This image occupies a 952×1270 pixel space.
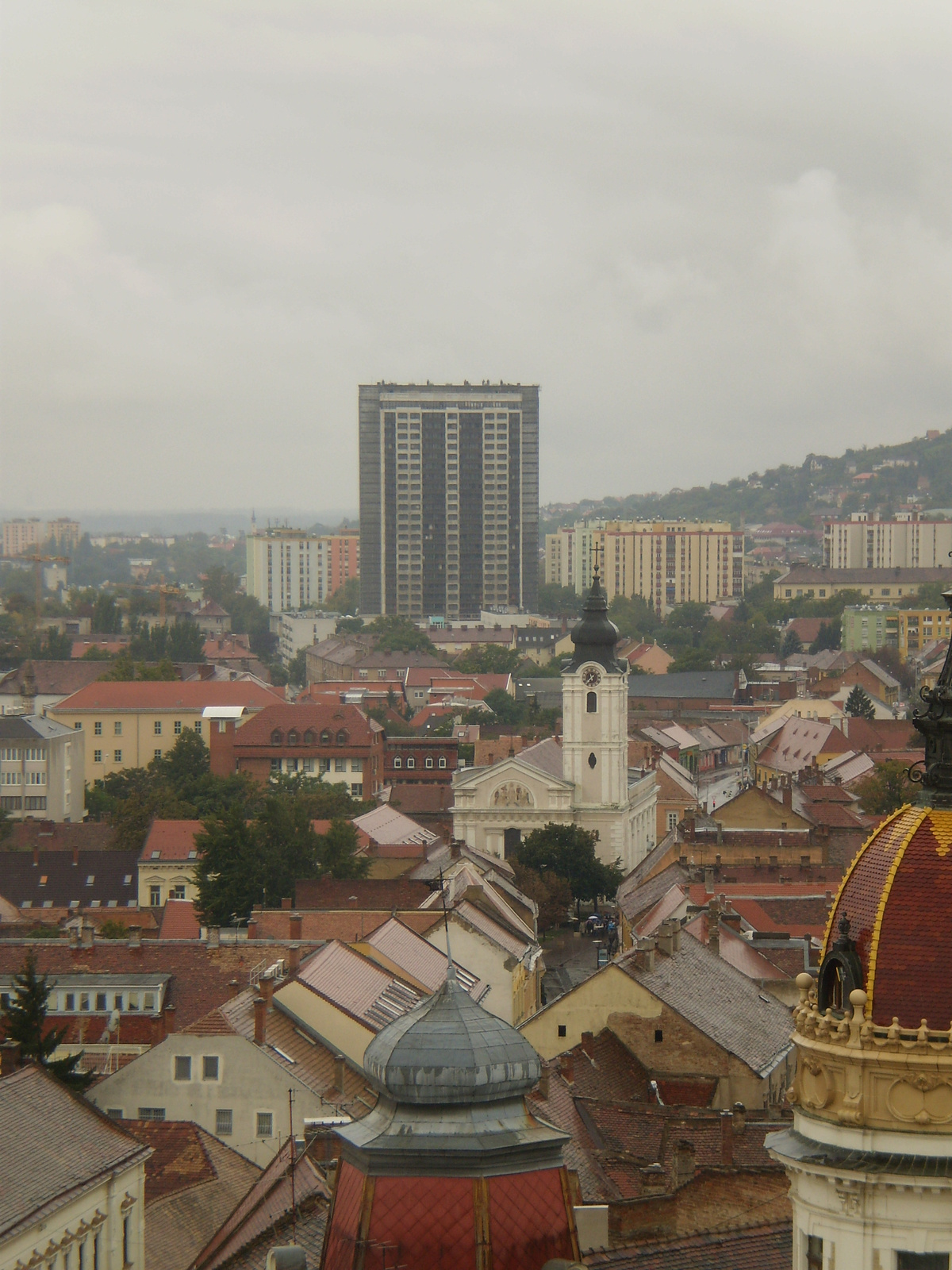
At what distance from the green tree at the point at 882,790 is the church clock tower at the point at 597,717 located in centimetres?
1172

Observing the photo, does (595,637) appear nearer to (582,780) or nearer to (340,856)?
(582,780)

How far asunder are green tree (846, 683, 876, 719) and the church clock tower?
162 feet

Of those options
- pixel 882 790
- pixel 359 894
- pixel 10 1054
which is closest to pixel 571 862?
pixel 882 790

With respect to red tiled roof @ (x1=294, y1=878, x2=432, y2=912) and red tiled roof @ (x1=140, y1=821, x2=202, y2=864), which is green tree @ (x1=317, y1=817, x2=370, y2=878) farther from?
red tiled roof @ (x1=140, y1=821, x2=202, y2=864)

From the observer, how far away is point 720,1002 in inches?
2045

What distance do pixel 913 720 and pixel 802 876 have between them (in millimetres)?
67118

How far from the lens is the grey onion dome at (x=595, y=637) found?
115938mm

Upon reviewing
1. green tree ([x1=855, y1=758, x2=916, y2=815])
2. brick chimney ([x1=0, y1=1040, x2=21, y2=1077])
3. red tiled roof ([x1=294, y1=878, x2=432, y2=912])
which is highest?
brick chimney ([x1=0, y1=1040, x2=21, y2=1077])

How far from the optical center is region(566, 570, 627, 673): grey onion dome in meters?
116

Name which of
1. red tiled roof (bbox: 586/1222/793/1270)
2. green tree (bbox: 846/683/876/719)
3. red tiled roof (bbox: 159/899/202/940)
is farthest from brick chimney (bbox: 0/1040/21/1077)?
green tree (bbox: 846/683/876/719)

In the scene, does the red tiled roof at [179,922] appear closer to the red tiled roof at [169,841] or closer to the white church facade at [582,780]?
the red tiled roof at [169,841]

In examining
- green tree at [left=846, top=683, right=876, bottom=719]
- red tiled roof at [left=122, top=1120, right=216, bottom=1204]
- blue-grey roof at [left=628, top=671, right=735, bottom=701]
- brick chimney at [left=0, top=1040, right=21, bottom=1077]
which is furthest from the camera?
blue-grey roof at [left=628, top=671, right=735, bottom=701]

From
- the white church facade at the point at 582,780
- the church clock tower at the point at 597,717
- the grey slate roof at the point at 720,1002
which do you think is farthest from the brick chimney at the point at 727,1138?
the church clock tower at the point at 597,717

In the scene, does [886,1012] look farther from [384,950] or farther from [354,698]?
[354,698]
